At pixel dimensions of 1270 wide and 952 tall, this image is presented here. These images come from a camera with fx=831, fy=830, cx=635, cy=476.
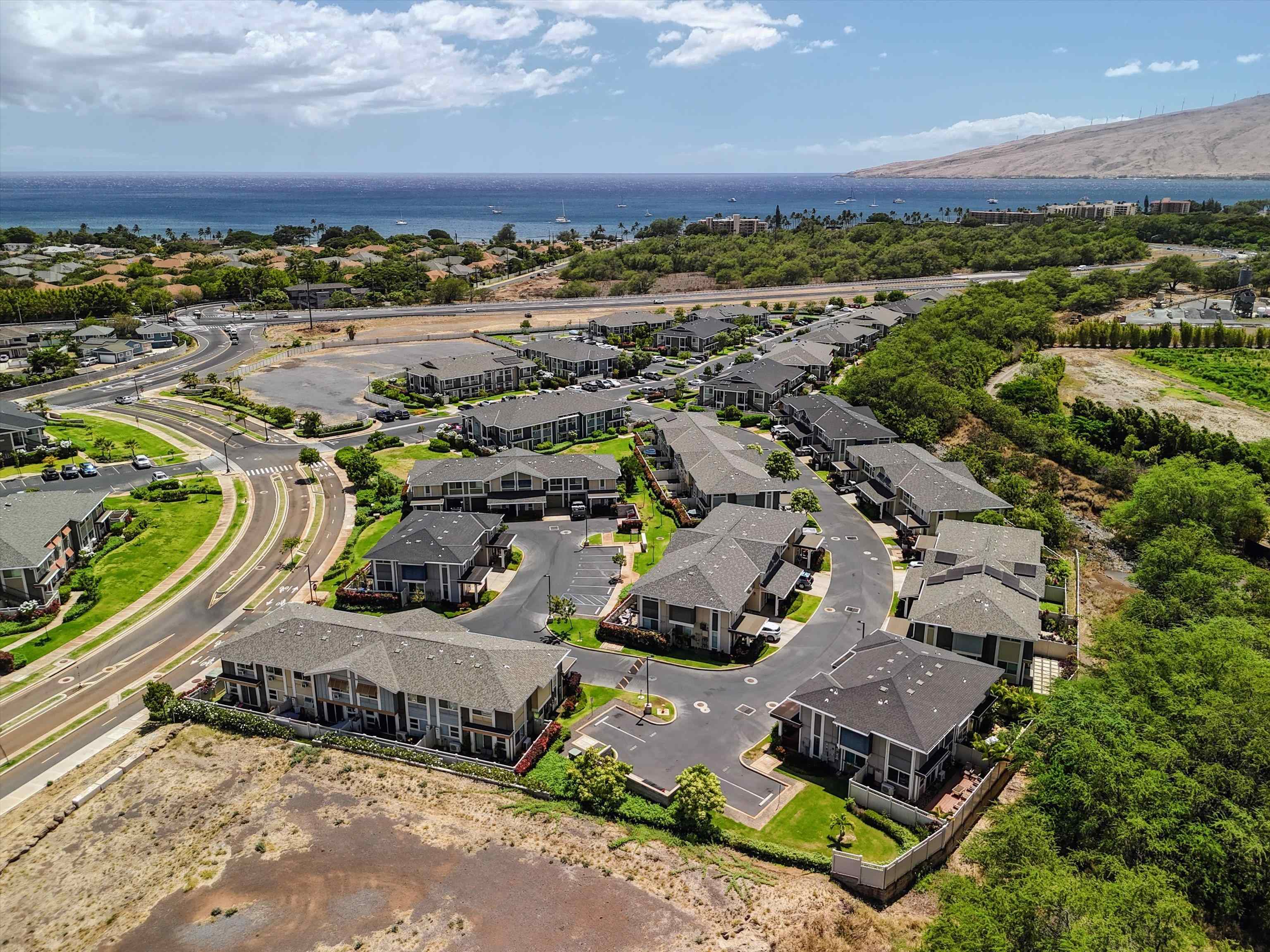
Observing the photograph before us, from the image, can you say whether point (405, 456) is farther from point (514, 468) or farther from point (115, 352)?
point (115, 352)

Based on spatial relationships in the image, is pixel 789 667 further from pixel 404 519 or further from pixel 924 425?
pixel 924 425

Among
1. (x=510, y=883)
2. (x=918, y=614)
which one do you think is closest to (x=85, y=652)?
(x=510, y=883)

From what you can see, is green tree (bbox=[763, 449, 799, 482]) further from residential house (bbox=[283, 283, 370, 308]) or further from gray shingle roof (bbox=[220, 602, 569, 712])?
residential house (bbox=[283, 283, 370, 308])

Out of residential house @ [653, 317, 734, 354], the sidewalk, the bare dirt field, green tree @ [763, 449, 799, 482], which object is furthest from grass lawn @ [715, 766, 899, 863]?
residential house @ [653, 317, 734, 354]

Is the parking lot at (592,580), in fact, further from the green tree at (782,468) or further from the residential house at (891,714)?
the green tree at (782,468)

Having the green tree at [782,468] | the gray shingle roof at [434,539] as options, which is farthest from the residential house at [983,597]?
the gray shingle roof at [434,539]

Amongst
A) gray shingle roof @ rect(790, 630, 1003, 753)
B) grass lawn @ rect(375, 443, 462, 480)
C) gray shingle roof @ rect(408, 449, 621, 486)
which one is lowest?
gray shingle roof @ rect(790, 630, 1003, 753)
